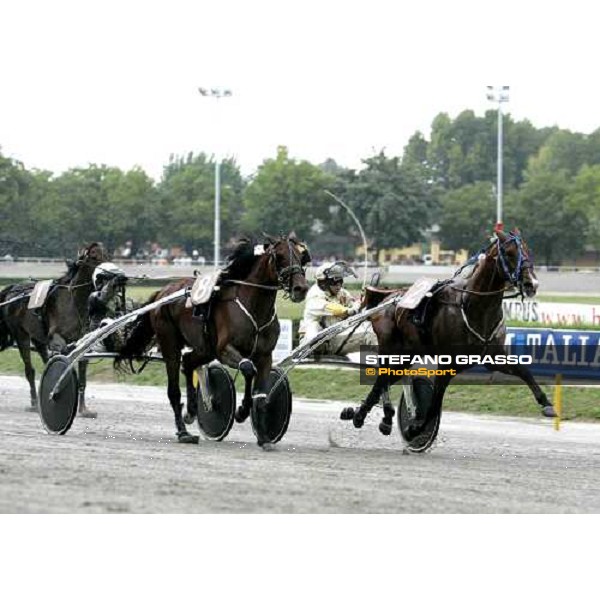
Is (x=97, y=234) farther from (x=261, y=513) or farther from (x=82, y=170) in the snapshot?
(x=261, y=513)

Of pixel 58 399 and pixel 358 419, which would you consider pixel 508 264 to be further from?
pixel 58 399

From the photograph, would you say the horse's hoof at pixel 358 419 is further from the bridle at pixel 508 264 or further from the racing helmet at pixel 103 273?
the racing helmet at pixel 103 273

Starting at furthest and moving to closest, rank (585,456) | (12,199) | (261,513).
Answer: (12,199) → (585,456) → (261,513)

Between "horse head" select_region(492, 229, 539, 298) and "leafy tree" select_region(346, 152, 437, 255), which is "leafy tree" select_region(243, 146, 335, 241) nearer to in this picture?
"leafy tree" select_region(346, 152, 437, 255)

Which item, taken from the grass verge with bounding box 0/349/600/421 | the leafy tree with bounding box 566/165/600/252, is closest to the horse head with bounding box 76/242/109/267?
the grass verge with bounding box 0/349/600/421

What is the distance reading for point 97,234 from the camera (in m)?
74.7

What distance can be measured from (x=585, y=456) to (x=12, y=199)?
185 feet

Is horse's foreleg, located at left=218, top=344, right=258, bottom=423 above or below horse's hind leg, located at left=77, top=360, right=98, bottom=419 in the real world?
above

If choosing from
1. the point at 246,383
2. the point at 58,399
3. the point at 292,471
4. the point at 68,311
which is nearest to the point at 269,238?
the point at 246,383

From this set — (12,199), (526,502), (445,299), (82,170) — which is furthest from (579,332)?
(82,170)

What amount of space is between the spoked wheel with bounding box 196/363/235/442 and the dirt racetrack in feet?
0.78

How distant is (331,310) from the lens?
14461mm

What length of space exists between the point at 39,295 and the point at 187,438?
4443mm

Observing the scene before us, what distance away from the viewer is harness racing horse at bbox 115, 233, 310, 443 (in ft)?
41.7
